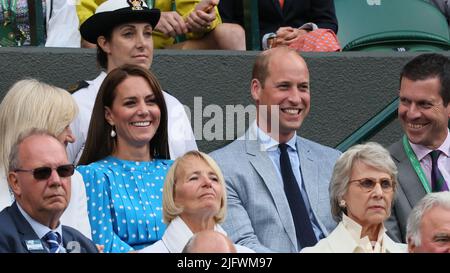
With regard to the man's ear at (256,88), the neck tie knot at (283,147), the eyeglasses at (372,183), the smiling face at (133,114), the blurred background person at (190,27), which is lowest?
the eyeglasses at (372,183)

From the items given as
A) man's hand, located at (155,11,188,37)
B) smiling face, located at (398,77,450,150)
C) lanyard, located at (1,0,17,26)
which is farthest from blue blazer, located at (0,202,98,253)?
lanyard, located at (1,0,17,26)

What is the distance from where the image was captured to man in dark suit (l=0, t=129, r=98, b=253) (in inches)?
287

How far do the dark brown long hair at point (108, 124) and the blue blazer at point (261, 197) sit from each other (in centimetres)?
29

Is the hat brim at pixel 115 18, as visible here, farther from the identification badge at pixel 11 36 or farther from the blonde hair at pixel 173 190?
the blonde hair at pixel 173 190

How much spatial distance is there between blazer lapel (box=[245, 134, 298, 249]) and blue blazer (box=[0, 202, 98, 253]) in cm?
128

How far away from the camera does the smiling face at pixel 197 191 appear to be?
7914mm

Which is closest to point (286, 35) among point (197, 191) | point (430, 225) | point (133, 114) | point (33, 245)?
point (133, 114)

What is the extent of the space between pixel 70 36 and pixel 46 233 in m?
2.63

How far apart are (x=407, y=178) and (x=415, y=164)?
0.11 metres

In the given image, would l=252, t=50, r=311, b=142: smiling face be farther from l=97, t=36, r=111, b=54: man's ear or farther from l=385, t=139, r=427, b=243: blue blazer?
l=97, t=36, r=111, b=54: man's ear

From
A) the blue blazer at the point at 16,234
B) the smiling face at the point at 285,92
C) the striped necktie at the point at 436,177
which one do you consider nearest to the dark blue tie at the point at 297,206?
the smiling face at the point at 285,92

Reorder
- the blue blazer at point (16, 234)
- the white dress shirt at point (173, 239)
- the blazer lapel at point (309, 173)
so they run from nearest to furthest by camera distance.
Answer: the blue blazer at point (16, 234)
the white dress shirt at point (173, 239)
the blazer lapel at point (309, 173)
